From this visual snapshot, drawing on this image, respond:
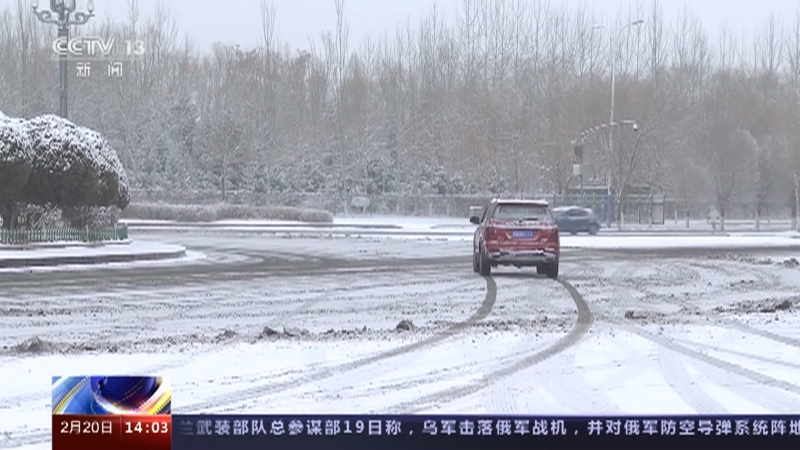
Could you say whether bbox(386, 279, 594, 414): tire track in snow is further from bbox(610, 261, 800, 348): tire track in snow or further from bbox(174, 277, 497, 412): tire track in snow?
bbox(610, 261, 800, 348): tire track in snow

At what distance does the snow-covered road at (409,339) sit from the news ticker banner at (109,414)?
3558 millimetres

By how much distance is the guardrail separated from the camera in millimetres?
28797

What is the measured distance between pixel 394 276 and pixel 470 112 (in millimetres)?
53018

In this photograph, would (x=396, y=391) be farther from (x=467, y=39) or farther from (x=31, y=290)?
(x=467, y=39)

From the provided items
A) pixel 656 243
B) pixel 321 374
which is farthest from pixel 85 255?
pixel 656 243

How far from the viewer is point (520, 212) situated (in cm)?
2345

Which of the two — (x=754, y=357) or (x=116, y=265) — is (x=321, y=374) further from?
(x=116, y=265)

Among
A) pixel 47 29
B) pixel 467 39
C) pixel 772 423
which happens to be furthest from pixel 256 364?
pixel 47 29

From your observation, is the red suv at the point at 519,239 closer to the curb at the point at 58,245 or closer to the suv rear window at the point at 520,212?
the suv rear window at the point at 520,212

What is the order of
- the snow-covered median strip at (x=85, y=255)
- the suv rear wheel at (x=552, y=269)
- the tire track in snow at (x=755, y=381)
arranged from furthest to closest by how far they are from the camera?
1. the snow-covered median strip at (x=85, y=255)
2. the suv rear wheel at (x=552, y=269)
3. the tire track in snow at (x=755, y=381)

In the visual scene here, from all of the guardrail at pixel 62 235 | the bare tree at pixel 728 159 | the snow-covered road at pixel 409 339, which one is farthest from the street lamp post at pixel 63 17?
the bare tree at pixel 728 159

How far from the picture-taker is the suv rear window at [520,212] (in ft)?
76.5

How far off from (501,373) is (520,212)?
44.5 ft

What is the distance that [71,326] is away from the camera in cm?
1409
